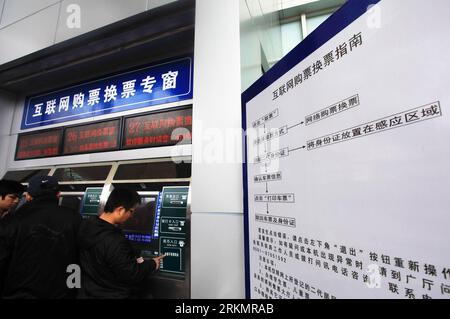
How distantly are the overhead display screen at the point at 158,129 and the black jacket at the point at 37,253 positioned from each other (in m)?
0.76

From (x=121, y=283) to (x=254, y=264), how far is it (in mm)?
790

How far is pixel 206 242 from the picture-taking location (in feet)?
3.86

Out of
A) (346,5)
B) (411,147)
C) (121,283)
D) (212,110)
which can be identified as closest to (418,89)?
(411,147)

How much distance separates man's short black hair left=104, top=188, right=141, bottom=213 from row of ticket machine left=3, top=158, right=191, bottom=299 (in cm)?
30

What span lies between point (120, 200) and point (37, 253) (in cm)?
52

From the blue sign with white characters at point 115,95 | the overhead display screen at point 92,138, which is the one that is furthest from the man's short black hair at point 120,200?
the blue sign with white characters at point 115,95

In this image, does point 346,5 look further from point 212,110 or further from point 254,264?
point 254,264

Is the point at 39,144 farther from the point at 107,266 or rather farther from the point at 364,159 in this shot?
the point at 364,159

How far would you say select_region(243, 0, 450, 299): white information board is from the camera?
438 mm

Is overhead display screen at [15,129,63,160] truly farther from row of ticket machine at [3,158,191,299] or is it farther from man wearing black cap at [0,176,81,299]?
man wearing black cap at [0,176,81,299]

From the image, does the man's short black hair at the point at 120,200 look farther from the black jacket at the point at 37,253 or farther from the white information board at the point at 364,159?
the white information board at the point at 364,159

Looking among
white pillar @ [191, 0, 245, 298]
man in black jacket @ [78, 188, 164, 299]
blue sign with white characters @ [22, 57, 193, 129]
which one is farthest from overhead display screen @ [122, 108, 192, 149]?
man in black jacket @ [78, 188, 164, 299]

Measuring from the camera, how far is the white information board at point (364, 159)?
438 millimetres

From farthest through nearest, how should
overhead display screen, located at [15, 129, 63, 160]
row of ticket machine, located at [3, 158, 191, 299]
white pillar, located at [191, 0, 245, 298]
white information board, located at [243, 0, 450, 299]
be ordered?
overhead display screen, located at [15, 129, 63, 160] → row of ticket machine, located at [3, 158, 191, 299] → white pillar, located at [191, 0, 245, 298] → white information board, located at [243, 0, 450, 299]
